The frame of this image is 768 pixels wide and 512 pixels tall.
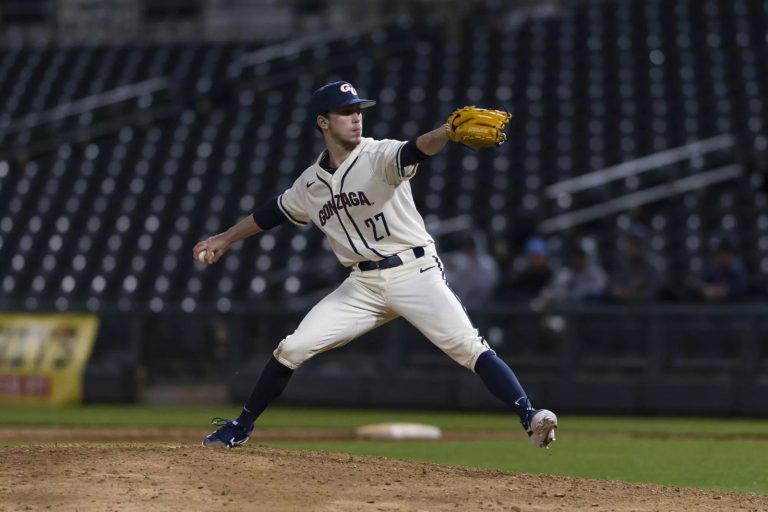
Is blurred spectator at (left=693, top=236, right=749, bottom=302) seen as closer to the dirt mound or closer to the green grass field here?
the green grass field

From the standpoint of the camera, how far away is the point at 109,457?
18.8 feet

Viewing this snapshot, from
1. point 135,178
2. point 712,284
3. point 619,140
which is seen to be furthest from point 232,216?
point 712,284

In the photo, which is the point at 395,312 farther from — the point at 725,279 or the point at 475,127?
the point at 725,279

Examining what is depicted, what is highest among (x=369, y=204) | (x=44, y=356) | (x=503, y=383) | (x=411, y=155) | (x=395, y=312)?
(x=411, y=155)

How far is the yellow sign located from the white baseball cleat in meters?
8.58

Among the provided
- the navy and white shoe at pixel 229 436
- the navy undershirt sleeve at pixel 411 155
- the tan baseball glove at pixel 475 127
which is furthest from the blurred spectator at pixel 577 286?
the tan baseball glove at pixel 475 127

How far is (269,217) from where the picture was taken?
266 inches

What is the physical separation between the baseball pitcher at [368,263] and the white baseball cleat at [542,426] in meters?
0.05

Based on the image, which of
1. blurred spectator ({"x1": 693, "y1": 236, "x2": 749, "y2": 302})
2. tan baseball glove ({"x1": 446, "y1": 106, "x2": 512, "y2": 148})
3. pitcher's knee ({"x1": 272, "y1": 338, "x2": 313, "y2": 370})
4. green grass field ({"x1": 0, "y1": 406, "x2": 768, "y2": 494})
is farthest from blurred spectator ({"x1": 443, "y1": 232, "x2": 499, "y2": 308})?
tan baseball glove ({"x1": 446, "y1": 106, "x2": 512, "y2": 148})

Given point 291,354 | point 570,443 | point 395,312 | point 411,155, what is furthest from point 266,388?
point 570,443

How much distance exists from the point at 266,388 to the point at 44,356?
771 centimetres

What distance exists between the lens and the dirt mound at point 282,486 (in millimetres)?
5078

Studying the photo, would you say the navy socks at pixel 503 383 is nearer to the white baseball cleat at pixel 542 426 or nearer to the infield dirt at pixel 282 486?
the white baseball cleat at pixel 542 426

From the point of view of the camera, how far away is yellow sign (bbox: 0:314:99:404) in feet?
44.7
